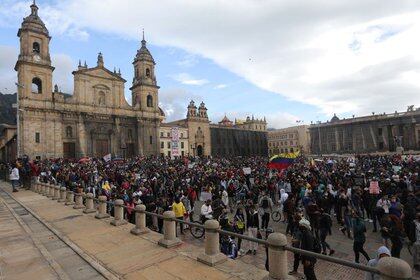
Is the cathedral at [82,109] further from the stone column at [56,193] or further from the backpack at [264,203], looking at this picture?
the backpack at [264,203]

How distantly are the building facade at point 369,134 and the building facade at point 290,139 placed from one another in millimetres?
18693

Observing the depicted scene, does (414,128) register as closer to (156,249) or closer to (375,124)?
(375,124)

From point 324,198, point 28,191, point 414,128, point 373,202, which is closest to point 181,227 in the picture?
point 324,198

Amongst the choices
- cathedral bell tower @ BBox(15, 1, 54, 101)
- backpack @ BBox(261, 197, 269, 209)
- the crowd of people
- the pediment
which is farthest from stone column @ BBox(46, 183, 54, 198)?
the pediment

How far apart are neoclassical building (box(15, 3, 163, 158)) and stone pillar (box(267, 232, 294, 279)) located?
4243 cm

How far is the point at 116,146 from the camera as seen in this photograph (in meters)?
52.7

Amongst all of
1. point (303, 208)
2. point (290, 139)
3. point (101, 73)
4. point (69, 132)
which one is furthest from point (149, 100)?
point (290, 139)

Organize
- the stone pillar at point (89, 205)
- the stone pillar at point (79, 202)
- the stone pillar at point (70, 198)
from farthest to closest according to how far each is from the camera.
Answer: the stone pillar at point (70, 198), the stone pillar at point (79, 202), the stone pillar at point (89, 205)

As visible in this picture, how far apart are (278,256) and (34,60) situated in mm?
48039

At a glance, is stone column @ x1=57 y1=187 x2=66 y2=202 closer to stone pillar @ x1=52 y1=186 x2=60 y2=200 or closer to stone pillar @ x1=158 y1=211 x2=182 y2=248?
stone pillar @ x1=52 y1=186 x2=60 y2=200

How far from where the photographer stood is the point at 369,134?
251 feet

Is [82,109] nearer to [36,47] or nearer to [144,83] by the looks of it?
[36,47]

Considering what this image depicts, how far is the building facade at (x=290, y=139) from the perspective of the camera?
107 meters

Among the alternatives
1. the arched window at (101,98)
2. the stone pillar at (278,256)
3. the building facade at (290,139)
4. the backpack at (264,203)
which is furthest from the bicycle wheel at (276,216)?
the building facade at (290,139)
